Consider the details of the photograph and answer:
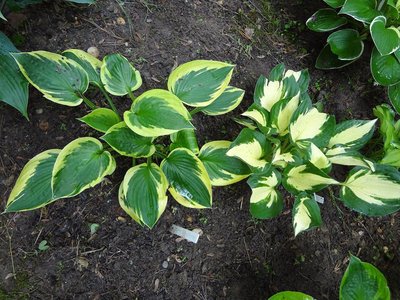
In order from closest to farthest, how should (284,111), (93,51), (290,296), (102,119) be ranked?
1. (290,296)
2. (102,119)
3. (284,111)
4. (93,51)

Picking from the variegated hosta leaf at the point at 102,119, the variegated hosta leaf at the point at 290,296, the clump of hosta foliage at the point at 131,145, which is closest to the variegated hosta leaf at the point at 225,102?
the clump of hosta foliage at the point at 131,145

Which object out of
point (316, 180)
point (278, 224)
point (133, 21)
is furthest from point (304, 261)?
point (133, 21)

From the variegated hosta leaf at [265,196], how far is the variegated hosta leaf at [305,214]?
0.08 metres

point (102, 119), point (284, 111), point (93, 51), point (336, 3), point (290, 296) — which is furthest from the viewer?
point (336, 3)

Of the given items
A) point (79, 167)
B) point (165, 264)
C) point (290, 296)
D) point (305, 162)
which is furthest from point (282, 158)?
point (79, 167)

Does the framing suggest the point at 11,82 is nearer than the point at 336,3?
Yes

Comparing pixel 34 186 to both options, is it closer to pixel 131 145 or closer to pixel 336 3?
pixel 131 145

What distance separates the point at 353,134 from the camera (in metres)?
1.57

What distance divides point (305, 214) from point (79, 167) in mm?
789

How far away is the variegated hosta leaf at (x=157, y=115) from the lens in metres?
1.31

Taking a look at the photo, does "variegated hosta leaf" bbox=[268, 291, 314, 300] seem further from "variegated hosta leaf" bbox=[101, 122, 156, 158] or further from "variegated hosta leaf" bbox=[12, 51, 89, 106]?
"variegated hosta leaf" bbox=[12, 51, 89, 106]

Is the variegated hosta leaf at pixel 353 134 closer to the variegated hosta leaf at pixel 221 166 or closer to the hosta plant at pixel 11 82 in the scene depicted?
the variegated hosta leaf at pixel 221 166

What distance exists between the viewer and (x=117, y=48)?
170cm

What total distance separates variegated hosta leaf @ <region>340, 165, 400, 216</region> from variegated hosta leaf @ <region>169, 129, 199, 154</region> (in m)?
0.58
